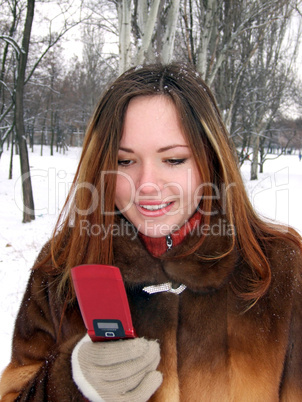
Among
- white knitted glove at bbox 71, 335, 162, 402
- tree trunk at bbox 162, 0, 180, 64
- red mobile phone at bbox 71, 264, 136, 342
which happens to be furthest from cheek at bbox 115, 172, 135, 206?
tree trunk at bbox 162, 0, 180, 64

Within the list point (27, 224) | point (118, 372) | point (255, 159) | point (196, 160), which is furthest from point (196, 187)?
point (255, 159)

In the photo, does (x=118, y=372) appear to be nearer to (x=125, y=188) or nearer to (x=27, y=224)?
(x=125, y=188)

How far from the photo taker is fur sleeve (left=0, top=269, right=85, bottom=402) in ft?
3.90

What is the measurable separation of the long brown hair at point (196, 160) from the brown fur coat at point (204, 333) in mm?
67

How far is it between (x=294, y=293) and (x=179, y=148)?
727mm

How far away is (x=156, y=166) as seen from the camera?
1.22 metres

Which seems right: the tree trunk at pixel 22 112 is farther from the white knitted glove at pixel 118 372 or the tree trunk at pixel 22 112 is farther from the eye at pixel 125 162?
the white knitted glove at pixel 118 372

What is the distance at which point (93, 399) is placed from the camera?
3.50ft

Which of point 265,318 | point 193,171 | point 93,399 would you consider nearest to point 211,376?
point 265,318

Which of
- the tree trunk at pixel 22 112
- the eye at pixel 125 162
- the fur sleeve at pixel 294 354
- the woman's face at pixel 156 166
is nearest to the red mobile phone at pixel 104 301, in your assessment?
the woman's face at pixel 156 166

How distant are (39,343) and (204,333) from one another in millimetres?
710

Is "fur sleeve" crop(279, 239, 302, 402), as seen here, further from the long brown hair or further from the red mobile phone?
the red mobile phone

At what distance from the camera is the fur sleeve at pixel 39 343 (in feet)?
3.90

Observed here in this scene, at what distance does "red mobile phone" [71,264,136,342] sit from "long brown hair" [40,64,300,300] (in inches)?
10.9
